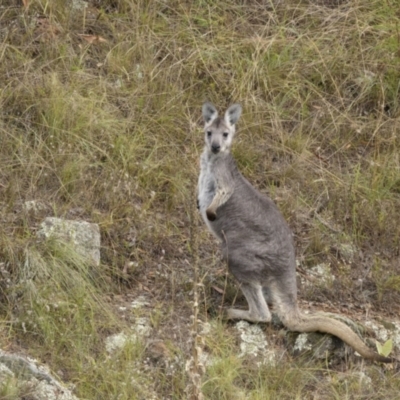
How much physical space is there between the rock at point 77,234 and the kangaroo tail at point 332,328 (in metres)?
1.37

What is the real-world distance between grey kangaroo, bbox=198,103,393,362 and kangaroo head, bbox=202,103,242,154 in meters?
0.07

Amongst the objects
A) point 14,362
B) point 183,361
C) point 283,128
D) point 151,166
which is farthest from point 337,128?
point 14,362

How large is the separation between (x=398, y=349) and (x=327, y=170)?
2.01m

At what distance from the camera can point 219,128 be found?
Result: 8.68 meters

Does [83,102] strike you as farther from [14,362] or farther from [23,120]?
[14,362]

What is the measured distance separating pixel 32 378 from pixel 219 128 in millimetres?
2798

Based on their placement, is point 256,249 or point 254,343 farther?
point 256,249

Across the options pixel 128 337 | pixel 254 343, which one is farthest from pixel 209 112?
pixel 128 337

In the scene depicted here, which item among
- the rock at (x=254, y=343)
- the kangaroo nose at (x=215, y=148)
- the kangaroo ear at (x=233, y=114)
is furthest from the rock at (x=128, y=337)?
the kangaroo ear at (x=233, y=114)

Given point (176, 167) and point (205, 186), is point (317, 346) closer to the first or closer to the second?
point (205, 186)

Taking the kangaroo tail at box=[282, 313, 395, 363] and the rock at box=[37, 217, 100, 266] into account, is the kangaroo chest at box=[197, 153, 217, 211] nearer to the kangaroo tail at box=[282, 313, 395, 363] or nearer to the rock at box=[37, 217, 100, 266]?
the rock at box=[37, 217, 100, 266]

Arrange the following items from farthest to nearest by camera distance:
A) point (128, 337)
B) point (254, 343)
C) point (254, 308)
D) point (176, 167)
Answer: point (176, 167) < point (254, 308) < point (254, 343) < point (128, 337)

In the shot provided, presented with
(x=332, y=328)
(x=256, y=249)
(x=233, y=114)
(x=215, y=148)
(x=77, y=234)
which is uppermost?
(x=233, y=114)

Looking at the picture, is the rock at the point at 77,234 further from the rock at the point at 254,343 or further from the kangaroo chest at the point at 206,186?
the rock at the point at 254,343
